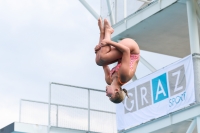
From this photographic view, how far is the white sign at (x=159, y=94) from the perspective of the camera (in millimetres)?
26750

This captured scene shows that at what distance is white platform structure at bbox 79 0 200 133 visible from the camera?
2690 cm

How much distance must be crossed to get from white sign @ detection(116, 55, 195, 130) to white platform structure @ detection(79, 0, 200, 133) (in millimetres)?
218

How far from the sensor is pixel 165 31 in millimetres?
30750

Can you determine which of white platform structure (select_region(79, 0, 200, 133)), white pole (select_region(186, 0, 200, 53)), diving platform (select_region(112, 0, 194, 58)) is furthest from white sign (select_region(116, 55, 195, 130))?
diving platform (select_region(112, 0, 194, 58))

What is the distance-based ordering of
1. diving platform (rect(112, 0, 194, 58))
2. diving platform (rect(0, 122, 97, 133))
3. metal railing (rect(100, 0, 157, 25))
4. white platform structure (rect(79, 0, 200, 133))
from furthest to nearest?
diving platform (rect(0, 122, 97, 133)) → metal railing (rect(100, 0, 157, 25)) → diving platform (rect(112, 0, 194, 58)) → white platform structure (rect(79, 0, 200, 133))

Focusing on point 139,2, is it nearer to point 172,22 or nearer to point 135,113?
point 172,22

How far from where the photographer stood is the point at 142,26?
98.9 feet

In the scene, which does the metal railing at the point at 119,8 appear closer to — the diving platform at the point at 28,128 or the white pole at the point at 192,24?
the white pole at the point at 192,24

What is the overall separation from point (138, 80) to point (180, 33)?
3109 mm

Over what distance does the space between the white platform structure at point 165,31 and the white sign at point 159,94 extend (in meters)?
0.22

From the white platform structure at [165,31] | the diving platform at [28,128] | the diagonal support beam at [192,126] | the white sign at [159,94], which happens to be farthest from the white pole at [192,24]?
the diving platform at [28,128]

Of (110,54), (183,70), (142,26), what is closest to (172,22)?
(142,26)

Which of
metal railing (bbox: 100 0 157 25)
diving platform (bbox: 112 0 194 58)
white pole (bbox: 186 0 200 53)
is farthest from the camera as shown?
metal railing (bbox: 100 0 157 25)

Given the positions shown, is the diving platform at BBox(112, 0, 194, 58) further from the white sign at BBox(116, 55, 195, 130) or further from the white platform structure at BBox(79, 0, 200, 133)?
the white sign at BBox(116, 55, 195, 130)
